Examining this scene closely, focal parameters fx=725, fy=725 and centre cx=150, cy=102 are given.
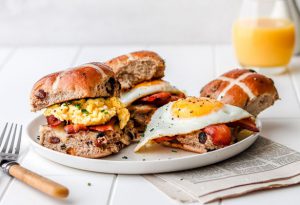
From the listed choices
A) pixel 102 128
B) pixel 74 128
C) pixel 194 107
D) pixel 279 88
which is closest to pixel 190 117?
pixel 194 107

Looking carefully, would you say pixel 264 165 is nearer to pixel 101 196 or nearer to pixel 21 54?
pixel 101 196

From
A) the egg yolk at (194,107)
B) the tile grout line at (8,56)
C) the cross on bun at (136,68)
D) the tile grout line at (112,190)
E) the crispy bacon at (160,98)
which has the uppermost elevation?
the cross on bun at (136,68)

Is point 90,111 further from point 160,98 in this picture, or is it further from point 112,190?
point 160,98

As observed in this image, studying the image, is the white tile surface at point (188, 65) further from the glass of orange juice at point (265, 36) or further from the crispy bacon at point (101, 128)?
the crispy bacon at point (101, 128)

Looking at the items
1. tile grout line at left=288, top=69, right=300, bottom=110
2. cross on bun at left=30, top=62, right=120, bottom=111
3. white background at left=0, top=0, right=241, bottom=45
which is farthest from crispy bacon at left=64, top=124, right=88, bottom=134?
white background at left=0, top=0, right=241, bottom=45

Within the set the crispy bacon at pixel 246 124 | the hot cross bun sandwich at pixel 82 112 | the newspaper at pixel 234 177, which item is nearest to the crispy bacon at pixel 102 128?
the hot cross bun sandwich at pixel 82 112

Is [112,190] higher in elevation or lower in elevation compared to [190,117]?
lower
